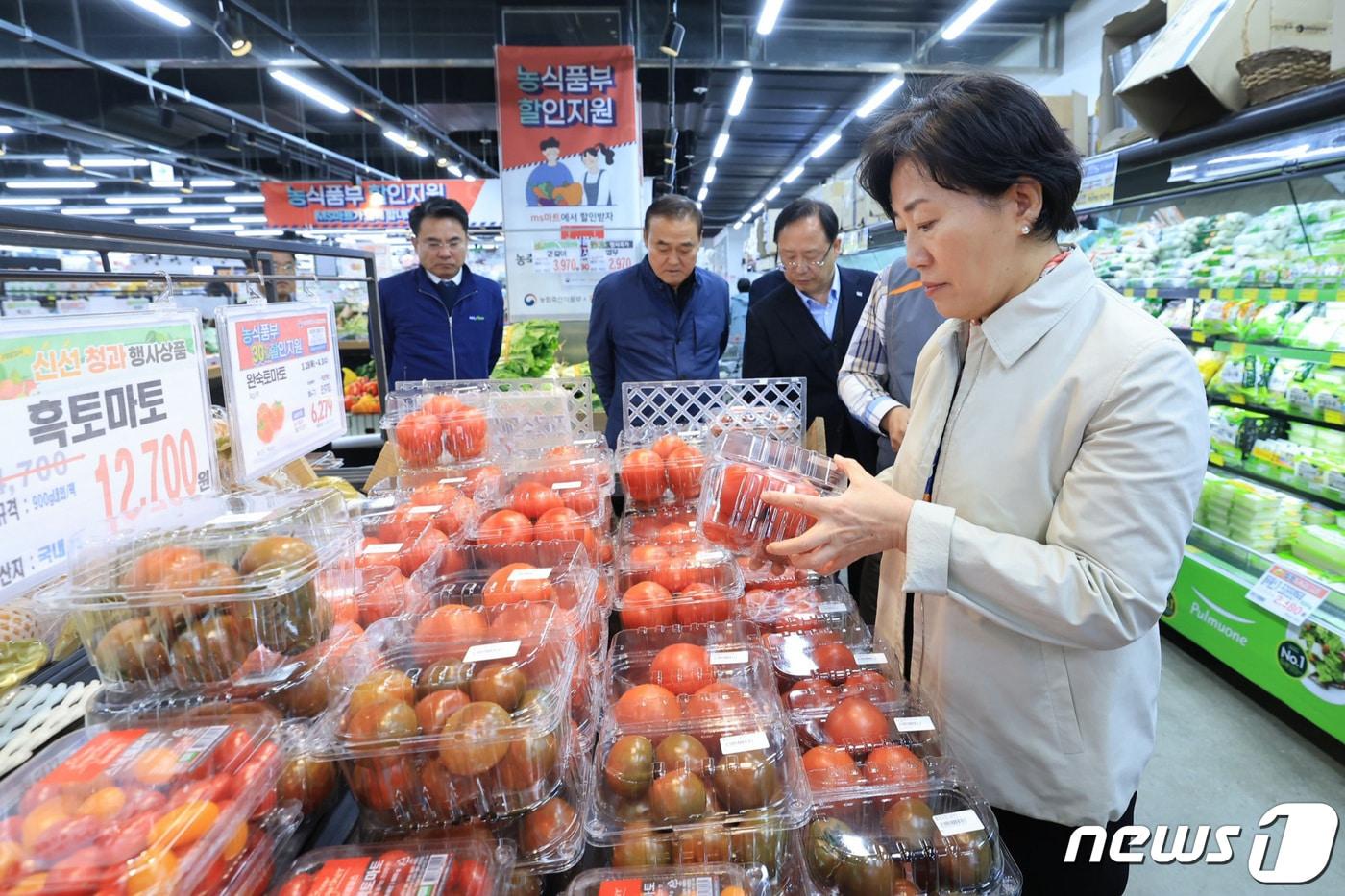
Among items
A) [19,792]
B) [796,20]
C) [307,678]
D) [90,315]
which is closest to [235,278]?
Answer: [90,315]

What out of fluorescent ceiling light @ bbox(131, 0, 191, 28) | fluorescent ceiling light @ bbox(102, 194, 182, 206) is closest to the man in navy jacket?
fluorescent ceiling light @ bbox(131, 0, 191, 28)

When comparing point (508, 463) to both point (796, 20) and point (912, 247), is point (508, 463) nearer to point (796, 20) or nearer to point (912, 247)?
point (912, 247)

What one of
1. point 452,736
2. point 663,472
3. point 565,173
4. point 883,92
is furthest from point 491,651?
point 883,92

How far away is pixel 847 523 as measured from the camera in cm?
124

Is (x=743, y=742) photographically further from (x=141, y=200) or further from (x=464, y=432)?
(x=141, y=200)

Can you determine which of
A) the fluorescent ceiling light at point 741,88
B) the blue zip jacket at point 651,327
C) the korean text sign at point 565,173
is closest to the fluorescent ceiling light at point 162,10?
the korean text sign at point 565,173

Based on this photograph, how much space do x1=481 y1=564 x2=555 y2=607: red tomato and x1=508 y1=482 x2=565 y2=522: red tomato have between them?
35 centimetres

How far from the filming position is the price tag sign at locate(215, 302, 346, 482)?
1467 millimetres

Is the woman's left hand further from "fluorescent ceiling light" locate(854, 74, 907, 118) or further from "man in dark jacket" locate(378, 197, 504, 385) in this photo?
"fluorescent ceiling light" locate(854, 74, 907, 118)

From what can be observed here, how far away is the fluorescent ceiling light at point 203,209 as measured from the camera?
20969 mm

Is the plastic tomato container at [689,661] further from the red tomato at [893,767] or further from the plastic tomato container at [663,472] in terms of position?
the plastic tomato container at [663,472]

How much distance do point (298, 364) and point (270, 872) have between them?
3.93 ft

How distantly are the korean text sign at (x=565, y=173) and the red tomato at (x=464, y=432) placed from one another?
144 inches

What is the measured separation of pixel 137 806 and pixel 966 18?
893 cm
